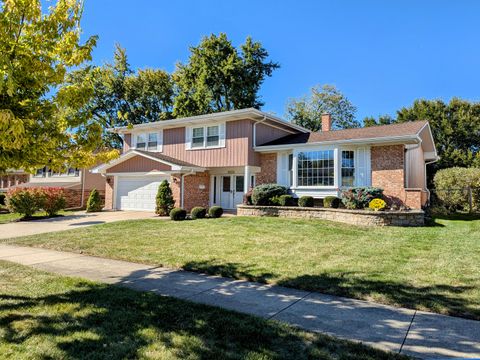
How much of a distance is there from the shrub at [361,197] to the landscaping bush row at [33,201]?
16.4 metres

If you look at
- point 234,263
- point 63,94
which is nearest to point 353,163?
point 234,263

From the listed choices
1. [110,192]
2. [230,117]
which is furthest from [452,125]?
[110,192]

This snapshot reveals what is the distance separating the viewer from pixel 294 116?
3934 cm

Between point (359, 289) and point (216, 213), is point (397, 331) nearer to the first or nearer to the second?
point (359, 289)

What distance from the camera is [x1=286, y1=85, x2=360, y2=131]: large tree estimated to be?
3866 cm

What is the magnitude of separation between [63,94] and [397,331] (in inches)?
221

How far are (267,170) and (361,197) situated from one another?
5.77 m

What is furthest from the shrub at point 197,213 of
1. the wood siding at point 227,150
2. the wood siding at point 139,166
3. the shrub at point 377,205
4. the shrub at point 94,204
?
the shrub at point 94,204

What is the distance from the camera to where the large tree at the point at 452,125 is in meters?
28.5

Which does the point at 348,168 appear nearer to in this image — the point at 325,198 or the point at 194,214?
the point at 325,198

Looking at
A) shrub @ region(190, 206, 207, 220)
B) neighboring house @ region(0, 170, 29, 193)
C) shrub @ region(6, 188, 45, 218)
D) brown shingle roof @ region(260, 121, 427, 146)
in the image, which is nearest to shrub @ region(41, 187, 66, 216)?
shrub @ region(6, 188, 45, 218)

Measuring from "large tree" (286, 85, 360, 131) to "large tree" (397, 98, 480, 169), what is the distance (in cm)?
858

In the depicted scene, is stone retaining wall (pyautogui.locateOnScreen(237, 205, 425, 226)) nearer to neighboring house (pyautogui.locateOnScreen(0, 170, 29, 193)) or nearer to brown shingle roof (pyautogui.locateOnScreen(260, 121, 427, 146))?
brown shingle roof (pyautogui.locateOnScreen(260, 121, 427, 146))

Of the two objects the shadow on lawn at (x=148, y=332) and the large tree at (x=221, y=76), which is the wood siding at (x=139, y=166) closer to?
the large tree at (x=221, y=76)
